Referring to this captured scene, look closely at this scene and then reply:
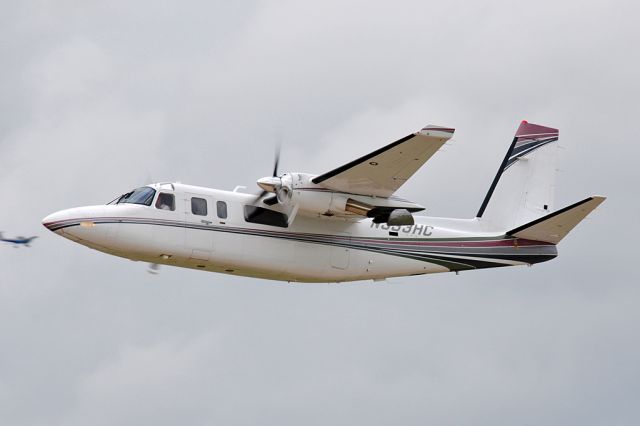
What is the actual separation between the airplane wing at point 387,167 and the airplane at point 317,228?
21mm

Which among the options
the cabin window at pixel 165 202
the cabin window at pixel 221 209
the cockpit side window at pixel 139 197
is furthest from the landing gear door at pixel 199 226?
the cockpit side window at pixel 139 197

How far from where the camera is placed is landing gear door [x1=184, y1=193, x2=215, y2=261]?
23.6m

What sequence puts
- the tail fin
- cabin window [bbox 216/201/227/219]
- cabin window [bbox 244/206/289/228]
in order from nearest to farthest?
cabin window [bbox 216/201/227/219] → cabin window [bbox 244/206/289/228] → the tail fin

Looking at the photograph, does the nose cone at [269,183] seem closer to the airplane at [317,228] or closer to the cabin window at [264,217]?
the airplane at [317,228]

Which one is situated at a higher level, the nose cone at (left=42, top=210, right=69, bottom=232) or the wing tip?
the wing tip

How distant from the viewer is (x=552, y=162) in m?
28.6

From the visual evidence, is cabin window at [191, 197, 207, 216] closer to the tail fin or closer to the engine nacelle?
the engine nacelle

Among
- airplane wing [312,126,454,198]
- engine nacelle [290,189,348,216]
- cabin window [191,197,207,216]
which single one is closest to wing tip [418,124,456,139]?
airplane wing [312,126,454,198]

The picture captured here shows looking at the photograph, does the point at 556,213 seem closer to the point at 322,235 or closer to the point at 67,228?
the point at 322,235

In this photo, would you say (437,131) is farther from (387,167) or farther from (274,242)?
(274,242)

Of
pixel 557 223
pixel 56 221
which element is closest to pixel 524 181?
pixel 557 223

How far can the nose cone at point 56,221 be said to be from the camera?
2317 centimetres

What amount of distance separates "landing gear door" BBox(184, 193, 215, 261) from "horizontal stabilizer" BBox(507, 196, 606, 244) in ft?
25.3

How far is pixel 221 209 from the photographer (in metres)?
24.0
